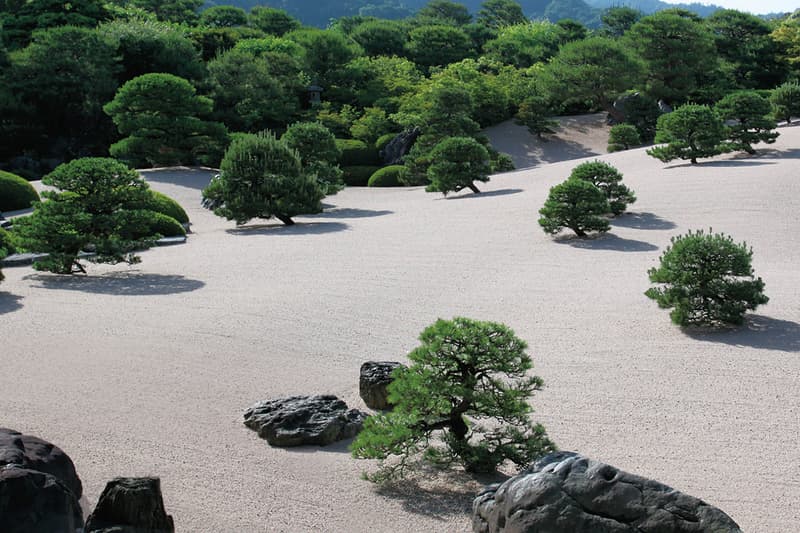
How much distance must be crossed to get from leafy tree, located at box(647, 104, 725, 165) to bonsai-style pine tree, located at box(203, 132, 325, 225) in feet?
30.8

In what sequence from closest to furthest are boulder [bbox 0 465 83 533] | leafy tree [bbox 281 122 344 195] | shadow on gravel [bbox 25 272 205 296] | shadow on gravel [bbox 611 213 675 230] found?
1. boulder [bbox 0 465 83 533]
2. shadow on gravel [bbox 25 272 205 296]
3. shadow on gravel [bbox 611 213 675 230]
4. leafy tree [bbox 281 122 344 195]

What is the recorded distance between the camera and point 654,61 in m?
36.0

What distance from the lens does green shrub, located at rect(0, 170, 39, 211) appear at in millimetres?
21094

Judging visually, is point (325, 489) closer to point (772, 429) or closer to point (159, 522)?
point (159, 522)

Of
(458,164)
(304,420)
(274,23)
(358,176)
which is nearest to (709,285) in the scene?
(304,420)

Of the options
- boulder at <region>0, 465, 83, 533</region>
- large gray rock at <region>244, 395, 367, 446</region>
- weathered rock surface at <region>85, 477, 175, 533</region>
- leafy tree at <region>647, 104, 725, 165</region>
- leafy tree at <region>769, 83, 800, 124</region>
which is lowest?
large gray rock at <region>244, 395, 367, 446</region>

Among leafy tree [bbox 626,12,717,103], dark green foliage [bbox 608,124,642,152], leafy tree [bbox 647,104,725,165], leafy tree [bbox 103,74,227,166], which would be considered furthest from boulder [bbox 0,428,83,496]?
leafy tree [bbox 626,12,717,103]

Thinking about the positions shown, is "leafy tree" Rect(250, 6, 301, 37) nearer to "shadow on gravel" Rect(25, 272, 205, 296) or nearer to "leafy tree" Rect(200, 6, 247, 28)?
"leafy tree" Rect(200, 6, 247, 28)

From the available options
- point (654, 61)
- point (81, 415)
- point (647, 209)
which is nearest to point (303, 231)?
point (647, 209)

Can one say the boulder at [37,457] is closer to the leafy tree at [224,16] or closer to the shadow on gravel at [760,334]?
the shadow on gravel at [760,334]

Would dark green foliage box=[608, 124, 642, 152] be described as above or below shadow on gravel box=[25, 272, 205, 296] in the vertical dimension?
above

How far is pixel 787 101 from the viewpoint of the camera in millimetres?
29438

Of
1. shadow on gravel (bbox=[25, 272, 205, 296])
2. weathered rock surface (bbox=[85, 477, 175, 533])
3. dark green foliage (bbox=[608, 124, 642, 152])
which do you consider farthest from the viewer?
dark green foliage (bbox=[608, 124, 642, 152])

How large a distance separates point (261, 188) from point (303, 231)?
185cm
